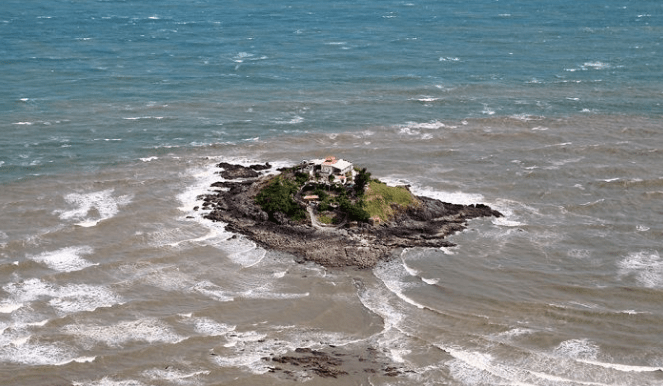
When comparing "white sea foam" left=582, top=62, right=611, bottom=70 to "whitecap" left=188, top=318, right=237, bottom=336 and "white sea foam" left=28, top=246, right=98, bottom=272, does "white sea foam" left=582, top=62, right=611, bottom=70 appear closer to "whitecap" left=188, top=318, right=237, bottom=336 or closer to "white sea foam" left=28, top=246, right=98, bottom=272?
"white sea foam" left=28, top=246, right=98, bottom=272

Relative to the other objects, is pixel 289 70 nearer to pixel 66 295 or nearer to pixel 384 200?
pixel 384 200

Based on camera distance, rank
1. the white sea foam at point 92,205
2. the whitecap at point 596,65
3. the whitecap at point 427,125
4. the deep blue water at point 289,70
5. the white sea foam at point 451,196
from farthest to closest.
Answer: the whitecap at point 596,65, the whitecap at point 427,125, the deep blue water at point 289,70, the white sea foam at point 451,196, the white sea foam at point 92,205

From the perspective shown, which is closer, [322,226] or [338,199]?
[322,226]

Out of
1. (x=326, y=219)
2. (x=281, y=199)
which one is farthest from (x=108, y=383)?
(x=326, y=219)

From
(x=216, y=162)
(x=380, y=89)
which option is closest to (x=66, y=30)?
(x=380, y=89)

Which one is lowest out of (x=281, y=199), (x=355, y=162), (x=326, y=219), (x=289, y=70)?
(x=326, y=219)

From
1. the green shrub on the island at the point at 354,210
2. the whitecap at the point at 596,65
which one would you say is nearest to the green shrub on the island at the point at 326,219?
the green shrub on the island at the point at 354,210

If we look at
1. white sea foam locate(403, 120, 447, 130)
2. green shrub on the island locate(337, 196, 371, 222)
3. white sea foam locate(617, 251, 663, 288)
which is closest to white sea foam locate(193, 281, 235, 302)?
green shrub on the island locate(337, 196, 371, 222)

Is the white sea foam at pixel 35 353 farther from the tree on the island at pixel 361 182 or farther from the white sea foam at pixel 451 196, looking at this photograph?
the white sea foam at pixel 451 196
